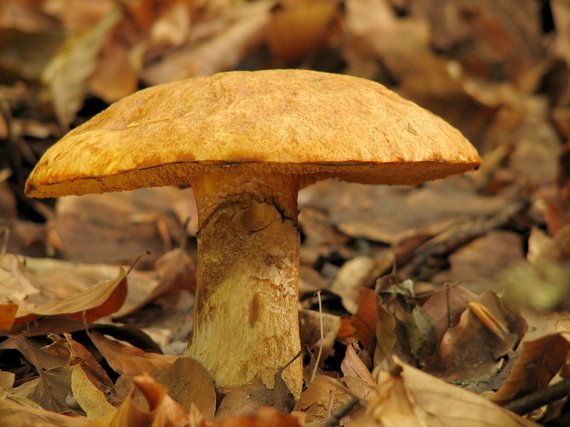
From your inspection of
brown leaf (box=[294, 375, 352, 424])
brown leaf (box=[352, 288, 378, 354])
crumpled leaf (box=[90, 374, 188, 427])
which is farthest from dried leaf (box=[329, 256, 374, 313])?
crumpled leaf (box=[90, 374, 188, 427])

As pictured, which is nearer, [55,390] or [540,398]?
[540,398]

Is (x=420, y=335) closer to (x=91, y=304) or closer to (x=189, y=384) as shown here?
(x=189, y=384)

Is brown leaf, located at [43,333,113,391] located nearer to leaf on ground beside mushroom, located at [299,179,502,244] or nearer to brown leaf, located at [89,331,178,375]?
brown leaf, located at [89,331,178,375]

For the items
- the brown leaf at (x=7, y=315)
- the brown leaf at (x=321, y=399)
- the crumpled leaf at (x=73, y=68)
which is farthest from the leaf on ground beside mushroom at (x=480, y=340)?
the crumpled leaf at (x=73, y=68)

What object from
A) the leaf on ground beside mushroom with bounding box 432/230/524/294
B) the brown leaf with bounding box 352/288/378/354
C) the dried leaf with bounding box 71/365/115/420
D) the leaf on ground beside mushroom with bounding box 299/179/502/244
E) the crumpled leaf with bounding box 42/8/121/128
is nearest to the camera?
the dried leaf with bounding box 71/365/115/420

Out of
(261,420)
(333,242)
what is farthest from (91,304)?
(333,242)

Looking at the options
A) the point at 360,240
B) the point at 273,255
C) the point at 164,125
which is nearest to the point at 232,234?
the point at 273,255

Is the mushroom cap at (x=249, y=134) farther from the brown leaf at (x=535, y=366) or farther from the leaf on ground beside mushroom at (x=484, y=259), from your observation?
the leaf on ground beside mushroom at (x=484, y=259)

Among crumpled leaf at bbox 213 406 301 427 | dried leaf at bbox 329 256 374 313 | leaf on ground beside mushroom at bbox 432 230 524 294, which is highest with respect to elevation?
crumpled leaf at bbox 213 406 301 427

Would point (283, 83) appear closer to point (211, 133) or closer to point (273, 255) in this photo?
point (211, 133)
